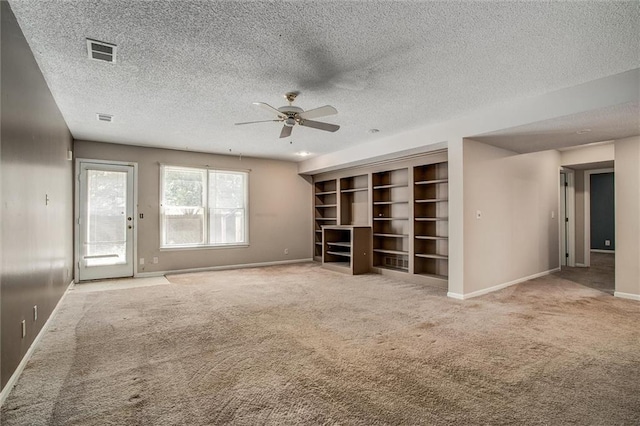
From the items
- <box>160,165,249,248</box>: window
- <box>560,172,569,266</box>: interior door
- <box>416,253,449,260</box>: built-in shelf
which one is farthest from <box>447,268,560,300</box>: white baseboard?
<box>160,165,249,248</box>: window

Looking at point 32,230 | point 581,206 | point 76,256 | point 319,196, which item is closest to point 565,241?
point 581,206

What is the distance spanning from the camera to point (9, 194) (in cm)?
226

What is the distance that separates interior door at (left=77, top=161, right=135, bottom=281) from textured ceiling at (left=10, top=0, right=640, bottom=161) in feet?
5.97

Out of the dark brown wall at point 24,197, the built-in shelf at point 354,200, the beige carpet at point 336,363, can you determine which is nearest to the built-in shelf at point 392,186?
the built-in shelf at point 354,200

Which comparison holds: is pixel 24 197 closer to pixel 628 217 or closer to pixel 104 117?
pixel 104 117

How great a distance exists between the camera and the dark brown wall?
218 centimetres

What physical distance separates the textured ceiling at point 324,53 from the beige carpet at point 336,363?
2.53 metres

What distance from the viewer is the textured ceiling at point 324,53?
2.24 metres

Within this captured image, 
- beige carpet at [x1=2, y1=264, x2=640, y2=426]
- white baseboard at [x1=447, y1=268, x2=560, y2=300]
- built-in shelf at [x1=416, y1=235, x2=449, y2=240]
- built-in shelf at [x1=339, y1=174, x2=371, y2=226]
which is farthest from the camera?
built-in shelf at [x1=339, y1=174, x2=371, y2=226]

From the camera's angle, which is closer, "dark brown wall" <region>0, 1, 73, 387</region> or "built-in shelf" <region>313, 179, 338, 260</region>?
"dark brown wall" <region>0, 1, 73, 387</region>

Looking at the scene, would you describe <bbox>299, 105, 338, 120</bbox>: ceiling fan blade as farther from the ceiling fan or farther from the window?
the window

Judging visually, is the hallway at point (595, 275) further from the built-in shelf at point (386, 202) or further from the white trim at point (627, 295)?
the built-in shelf at point (386, 202)

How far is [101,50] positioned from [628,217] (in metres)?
6.59

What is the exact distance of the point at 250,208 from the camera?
306 inches
